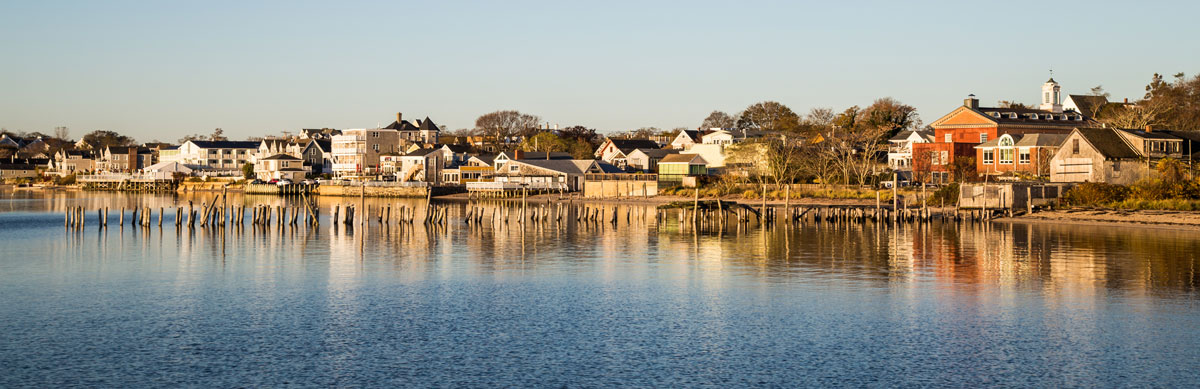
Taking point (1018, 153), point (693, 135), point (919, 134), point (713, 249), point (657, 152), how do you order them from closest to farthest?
point (713, 249) < point (1018, 153) < point (919, 134) < point (657, 152) < point (693, 135)

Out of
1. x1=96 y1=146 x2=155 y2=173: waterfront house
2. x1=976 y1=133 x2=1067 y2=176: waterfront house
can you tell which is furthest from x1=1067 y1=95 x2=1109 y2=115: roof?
x1=96 y1=146 x2=155 y2=173: waterfront house

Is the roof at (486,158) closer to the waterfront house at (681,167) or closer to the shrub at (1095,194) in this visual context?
the waterfront house at (681,167)

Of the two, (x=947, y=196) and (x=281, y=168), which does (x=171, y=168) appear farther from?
(x=947, y=196)

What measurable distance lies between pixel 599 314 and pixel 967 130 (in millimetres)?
77704

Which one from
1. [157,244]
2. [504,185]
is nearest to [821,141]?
[504,185]

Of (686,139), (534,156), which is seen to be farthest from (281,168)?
(686,139)

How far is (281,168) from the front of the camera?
144m

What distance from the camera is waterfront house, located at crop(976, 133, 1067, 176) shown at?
270 ft

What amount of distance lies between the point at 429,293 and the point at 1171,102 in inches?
3516

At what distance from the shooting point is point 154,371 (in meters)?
20.4

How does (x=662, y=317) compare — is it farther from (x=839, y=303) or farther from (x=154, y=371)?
(x=154, y=371)

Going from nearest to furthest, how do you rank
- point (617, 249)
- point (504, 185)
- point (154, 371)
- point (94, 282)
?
point (154, 371) < point (94, 282) < point (617, 249) < point (504, 185)

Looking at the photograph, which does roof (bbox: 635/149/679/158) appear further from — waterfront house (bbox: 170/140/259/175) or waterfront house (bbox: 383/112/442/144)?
waterfront house (bbox: 170/140/259/175)

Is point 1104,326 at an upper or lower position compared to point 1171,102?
lower
